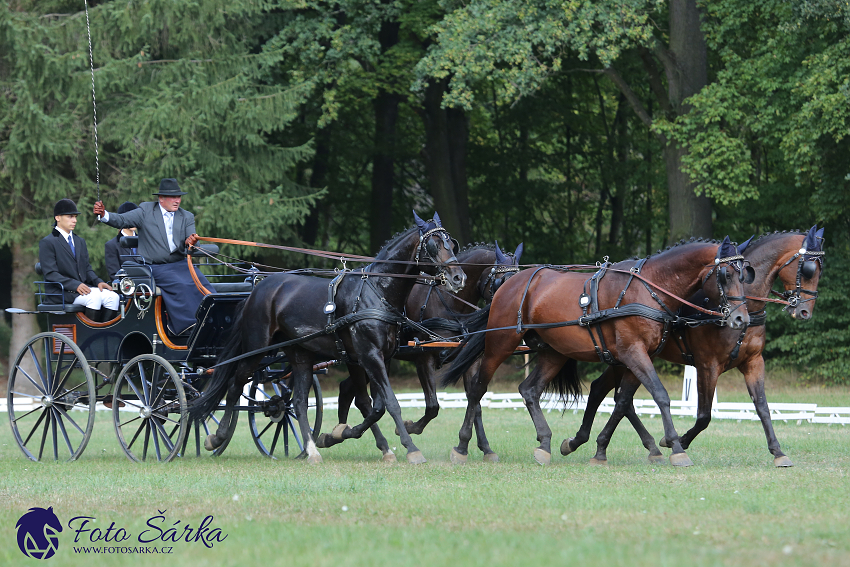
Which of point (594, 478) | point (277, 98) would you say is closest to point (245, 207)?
point (277, 98)

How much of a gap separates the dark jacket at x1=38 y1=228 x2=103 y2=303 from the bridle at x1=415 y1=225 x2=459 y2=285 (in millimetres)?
3765

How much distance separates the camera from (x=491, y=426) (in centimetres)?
1584

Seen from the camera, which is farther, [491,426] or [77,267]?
[491,426]

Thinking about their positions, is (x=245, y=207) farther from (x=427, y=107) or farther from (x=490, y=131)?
(x=490, y=131)

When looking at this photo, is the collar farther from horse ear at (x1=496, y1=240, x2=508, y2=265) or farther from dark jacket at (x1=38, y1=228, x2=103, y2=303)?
horse ear at (x1=496, y1=240, x2=508, y2=265)

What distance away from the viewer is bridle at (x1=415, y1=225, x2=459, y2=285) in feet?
31.2

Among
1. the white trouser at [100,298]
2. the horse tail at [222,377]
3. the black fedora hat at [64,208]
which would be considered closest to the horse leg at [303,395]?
the horse tail at [222,377]

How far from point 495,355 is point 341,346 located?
162cm

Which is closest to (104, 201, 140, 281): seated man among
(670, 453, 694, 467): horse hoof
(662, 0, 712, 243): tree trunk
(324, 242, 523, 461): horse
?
(324, 242, 523, 461): horse

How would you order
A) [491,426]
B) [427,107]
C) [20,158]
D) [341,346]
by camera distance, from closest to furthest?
[341,346] → [491,426] → [20,158] → [427,107]

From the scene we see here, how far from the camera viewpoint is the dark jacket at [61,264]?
36.3 ft

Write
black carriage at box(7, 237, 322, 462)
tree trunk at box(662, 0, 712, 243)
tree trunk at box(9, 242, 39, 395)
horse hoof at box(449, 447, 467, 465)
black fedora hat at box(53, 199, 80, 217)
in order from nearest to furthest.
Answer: horse hoof at box(449, 447, 467, 465), black carriage at box(7, 237, 322, 462), black fedora hat at box(53, 199, 80, 217), tree trunk at box(662, 0, 712, 243), tree trunk at box(9, 242, 39, 395)

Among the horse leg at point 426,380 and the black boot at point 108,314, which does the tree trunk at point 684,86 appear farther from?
the black boot at point 108,314

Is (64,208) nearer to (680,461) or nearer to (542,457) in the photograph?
(542,457)
